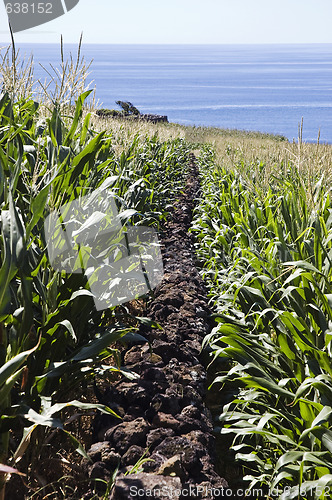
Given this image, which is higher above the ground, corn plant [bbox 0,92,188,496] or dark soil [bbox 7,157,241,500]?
corn plant [bbox 0,92,188,496]

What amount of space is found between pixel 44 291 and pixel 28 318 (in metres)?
0.15

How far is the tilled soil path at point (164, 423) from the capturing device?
5.59 ft

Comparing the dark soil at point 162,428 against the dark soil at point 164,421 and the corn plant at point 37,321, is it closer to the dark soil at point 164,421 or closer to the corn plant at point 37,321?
the dark soil at point 164,421

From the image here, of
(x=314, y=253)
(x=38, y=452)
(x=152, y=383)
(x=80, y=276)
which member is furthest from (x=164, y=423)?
(x=314, y=253)

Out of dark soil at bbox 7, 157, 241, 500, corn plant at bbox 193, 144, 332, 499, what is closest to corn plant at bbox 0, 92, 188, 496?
dark soil at bbox 7, 157, 241, 500

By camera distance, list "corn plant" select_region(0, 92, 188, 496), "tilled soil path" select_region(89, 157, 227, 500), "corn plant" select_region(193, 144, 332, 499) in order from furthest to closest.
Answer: "corn plant" select_region(193, 144, 332, 499), "tilled soil path" select_region(89, 157, 227, 500), "corn plant" select_region(0, 92, 188, 496)

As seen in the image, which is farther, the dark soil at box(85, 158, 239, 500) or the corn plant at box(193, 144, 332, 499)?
the corn plant at box(193, 144, 332, 499)

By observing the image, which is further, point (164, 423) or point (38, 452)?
point (164, 423)

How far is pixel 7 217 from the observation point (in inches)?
66.8

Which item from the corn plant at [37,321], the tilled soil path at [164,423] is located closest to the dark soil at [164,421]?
the tilled soil path at [164,423]

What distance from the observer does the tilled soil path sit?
170 centimetres

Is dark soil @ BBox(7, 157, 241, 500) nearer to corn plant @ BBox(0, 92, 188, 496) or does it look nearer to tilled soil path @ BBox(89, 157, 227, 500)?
tilled soil path @ BBox(89, 157, 227, 500)

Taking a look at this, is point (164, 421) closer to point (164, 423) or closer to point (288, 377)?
point (164, 423)

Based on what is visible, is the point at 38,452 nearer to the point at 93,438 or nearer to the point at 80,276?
the point at 93,438
